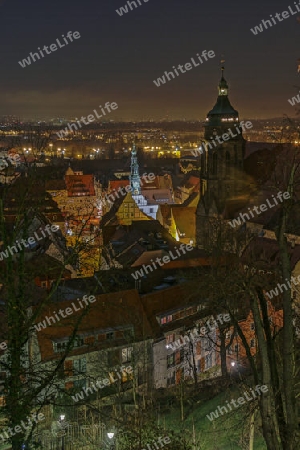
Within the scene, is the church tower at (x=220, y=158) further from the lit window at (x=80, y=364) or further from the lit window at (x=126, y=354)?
the lit window at (x=80, y=364)

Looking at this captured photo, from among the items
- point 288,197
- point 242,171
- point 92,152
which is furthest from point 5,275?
point 92,152

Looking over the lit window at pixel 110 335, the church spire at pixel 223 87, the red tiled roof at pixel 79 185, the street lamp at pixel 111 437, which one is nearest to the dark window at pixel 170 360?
the lit window at pixel 110 335

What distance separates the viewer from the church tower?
3741cm

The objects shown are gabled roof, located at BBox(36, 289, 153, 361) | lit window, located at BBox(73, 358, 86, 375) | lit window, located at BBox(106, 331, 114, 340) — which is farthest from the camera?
lit window, located at BBox(106, 331, 114, 340)

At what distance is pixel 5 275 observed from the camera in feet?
28.3

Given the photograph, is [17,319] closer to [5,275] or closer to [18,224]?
[5,275]

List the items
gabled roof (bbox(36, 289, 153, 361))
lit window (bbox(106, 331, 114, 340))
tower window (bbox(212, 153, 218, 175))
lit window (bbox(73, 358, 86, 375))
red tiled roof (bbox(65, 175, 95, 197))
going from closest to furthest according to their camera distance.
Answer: gabled roof (bbox(36, 289, 153, 361))
lit window (bbox(73, 358, 86, 375))
lit window (bbox(106, 331, 114, 340))
tower window (bbox(212, 153, 218, 175))
red tiled roof (bbox(65, 175, 95, 197))

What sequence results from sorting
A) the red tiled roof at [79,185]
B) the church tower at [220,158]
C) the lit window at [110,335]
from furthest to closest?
the red tiled roof at [79,185] < the church tower at [220,158] < the lit window at [110,335]

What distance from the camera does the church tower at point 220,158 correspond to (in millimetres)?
37406

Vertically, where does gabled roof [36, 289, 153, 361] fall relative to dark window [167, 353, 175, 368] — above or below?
above

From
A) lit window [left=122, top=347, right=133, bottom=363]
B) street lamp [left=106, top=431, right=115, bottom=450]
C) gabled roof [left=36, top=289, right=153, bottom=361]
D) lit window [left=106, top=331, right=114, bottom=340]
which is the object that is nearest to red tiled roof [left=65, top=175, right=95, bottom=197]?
gabled roof [left=36, top=289, right=153, bottom=361]

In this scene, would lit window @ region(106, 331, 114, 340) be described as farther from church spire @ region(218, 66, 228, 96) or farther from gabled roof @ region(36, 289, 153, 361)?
church spire @ region(218, 66, 228, 96)

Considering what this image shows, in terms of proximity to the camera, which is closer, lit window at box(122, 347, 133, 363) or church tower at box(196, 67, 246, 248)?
lit window at box(122, 347, 133, 363)

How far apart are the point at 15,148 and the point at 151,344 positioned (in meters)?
10.9
